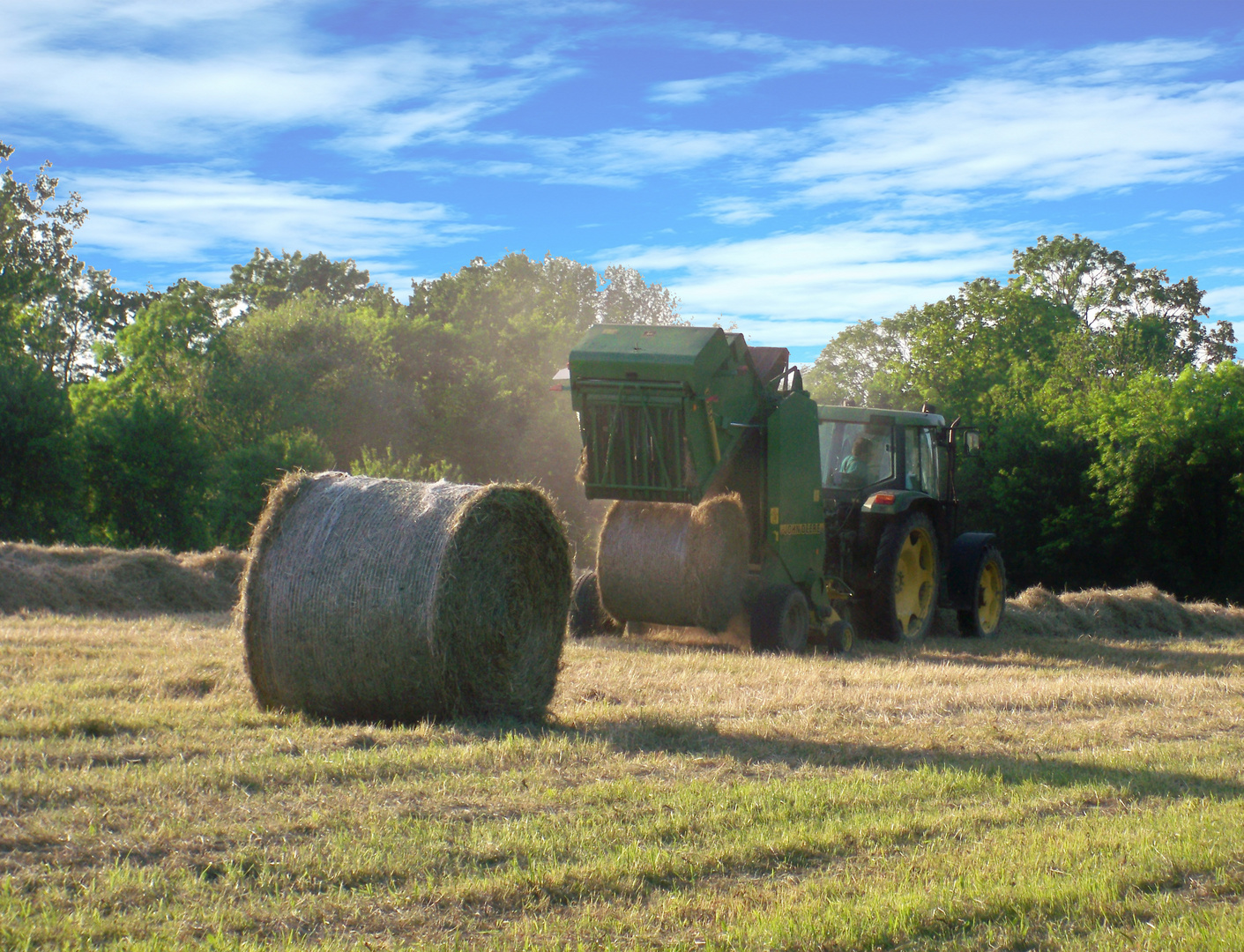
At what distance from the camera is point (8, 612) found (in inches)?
509

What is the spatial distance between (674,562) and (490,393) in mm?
28352

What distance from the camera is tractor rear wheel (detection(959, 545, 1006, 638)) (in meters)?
14.6

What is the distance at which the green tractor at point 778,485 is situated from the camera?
35.7ft

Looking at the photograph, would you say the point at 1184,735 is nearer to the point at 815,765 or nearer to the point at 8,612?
the point at 815,765

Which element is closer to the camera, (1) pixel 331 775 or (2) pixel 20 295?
(1) pixel 331 775

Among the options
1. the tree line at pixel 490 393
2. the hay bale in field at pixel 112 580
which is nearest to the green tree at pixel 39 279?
the tree line at pixel 490 393

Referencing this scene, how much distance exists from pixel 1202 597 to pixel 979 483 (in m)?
5.79

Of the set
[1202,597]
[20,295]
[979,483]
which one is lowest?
[1202,597]

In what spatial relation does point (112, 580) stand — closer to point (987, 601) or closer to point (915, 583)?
point (915, 583)

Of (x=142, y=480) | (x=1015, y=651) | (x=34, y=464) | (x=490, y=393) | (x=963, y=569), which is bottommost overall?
(x=1015, y=651)

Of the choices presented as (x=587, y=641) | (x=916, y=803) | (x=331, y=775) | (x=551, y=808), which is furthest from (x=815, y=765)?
(x=587, y=641)

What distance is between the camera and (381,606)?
7.23m

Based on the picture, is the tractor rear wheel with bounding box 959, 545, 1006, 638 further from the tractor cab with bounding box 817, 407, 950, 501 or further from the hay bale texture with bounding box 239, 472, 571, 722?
the hay bale texture with bounding box 239, 472, 571, 722

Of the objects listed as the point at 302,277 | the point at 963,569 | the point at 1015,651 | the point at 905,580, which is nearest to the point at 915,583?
the point at 905,580
